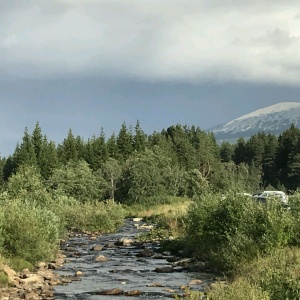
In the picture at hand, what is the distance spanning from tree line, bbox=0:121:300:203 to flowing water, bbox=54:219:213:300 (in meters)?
29.1

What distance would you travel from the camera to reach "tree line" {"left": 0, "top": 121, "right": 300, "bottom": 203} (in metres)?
112

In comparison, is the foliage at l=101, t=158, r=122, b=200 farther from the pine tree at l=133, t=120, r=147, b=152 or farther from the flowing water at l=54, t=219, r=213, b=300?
the flowing water at l=54, t=219, r=213, b=300

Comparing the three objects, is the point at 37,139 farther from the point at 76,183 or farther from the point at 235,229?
the point at 235,229

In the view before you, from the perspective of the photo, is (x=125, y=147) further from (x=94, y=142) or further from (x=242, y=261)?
(x=242, y=261)

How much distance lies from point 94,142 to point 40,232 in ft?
337

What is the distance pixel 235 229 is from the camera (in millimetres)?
42438

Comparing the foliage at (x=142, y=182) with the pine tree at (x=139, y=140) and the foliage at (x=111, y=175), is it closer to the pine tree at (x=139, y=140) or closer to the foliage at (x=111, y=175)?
the foliage at (x=111, y=175)

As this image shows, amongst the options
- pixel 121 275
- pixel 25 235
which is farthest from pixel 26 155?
pixel 121 275

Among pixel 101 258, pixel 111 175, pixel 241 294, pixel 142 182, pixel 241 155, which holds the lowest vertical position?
pixel 101 258

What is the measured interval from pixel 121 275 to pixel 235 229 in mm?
10000

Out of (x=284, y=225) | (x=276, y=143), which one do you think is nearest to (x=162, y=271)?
(x=284, y=225)

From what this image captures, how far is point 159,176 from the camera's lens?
116 meters

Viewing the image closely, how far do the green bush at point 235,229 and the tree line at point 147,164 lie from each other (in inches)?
1274

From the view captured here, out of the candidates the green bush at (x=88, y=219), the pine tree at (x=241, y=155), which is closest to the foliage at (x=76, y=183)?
the green bush at (x=88, y=219)
